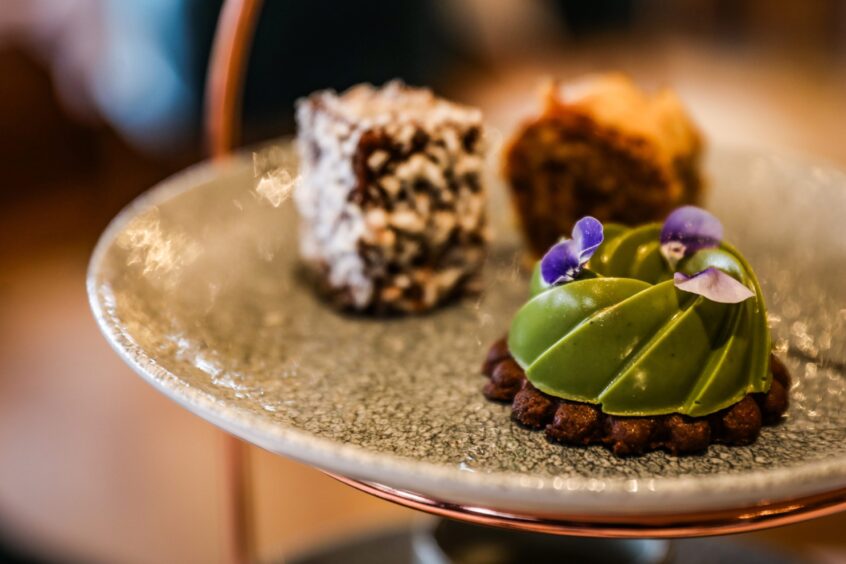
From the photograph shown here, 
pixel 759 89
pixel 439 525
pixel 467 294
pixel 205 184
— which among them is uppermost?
pixel 205 184

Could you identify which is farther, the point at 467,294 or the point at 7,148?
the point at 7,148

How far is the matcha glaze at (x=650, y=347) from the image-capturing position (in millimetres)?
824

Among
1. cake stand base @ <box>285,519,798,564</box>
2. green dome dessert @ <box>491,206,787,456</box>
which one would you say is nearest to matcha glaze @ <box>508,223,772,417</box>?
green dome dessert @ <box>491,206,787,456</box>

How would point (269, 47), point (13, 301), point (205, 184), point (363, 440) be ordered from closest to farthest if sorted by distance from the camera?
point (363, 440) < point (205, 184) < point (269, 47) < point (13, 301)

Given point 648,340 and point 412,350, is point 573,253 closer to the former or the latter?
point 648,340

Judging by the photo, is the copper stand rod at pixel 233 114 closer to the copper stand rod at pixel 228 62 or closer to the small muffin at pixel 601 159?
the copper stand rod at pixel 228 62

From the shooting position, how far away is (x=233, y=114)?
1244 millimetres

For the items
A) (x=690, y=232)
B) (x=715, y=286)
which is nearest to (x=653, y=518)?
(x=715, y=286)

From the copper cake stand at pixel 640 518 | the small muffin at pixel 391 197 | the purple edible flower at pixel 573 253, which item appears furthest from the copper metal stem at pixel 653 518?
the small muffin at pixel 391 197

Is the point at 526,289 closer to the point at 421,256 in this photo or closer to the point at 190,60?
the point at 421,256

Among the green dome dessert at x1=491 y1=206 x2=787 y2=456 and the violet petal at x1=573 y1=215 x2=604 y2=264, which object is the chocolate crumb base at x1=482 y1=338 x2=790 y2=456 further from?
the violet petal at x1=573 y1=215 x2=604 y2=264

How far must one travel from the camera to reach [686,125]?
4.23 feet

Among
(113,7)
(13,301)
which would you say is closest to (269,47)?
(113,7)

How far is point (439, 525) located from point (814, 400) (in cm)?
44
